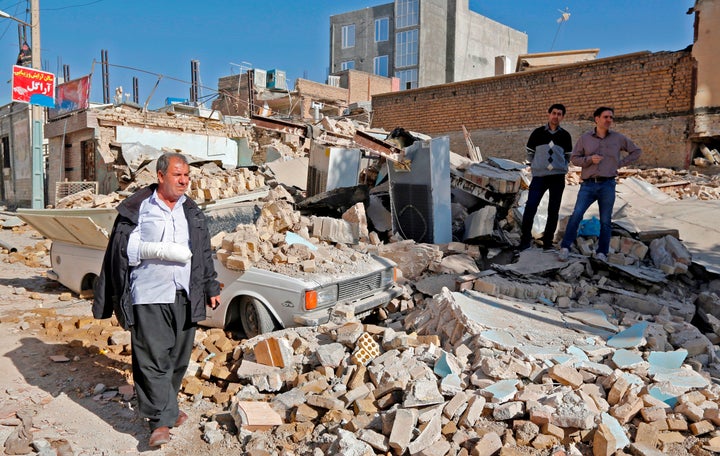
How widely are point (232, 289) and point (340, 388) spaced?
5.75ft

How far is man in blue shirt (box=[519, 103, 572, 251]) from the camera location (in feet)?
20.7

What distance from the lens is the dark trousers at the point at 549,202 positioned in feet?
21.2

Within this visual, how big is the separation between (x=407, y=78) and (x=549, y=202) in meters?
39.3

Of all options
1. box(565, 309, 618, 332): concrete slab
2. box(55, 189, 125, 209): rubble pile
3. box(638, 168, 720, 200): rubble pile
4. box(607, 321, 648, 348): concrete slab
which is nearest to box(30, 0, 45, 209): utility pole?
box(55, 189, 125, 209): rubble pile

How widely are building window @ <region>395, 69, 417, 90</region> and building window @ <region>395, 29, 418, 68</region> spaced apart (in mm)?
607

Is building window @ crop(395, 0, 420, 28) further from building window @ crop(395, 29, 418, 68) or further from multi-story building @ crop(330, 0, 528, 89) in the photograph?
building window @ crop(395, 29, 418, 68)

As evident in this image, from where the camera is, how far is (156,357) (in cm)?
318

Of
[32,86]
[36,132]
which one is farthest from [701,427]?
[36,132]

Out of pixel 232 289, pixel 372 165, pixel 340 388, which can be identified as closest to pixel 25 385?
pixel 232 289

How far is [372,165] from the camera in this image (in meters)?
9.16

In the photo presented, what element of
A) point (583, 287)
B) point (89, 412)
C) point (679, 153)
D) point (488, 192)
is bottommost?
point (89, 412)

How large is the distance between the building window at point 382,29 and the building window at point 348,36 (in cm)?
295

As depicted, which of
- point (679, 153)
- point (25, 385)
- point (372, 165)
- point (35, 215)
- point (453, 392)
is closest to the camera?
point (453, 392)

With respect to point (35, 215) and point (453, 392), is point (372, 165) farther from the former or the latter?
point (453, 392)
